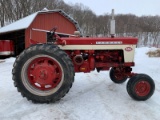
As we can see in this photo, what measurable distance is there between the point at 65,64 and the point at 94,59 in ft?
3.03

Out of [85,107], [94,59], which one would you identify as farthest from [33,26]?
[85,107]

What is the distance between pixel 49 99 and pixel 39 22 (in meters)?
15.5

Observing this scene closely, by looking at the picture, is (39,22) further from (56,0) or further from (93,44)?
(56,0)

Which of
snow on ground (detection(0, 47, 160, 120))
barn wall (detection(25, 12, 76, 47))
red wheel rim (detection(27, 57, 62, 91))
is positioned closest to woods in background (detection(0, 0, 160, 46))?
barn wall (detection(25, 12, 76, 47))

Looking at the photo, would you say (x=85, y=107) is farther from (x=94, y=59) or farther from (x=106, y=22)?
(x=106, y=22)

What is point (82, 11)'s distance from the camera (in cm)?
5700

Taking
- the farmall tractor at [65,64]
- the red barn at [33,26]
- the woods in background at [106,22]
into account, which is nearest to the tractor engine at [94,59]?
the farmall tractor at [65,64]

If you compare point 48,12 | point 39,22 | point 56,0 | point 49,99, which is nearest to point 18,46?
point 39,22

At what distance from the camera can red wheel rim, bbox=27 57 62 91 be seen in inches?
152

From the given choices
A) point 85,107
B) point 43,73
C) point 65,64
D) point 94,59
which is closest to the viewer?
point 85,107

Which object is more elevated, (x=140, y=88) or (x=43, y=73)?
(x=43, y=73)

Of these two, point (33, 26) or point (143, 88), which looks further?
point (33, 26)

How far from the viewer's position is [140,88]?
13.3ft

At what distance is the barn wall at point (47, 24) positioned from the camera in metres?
17.7
